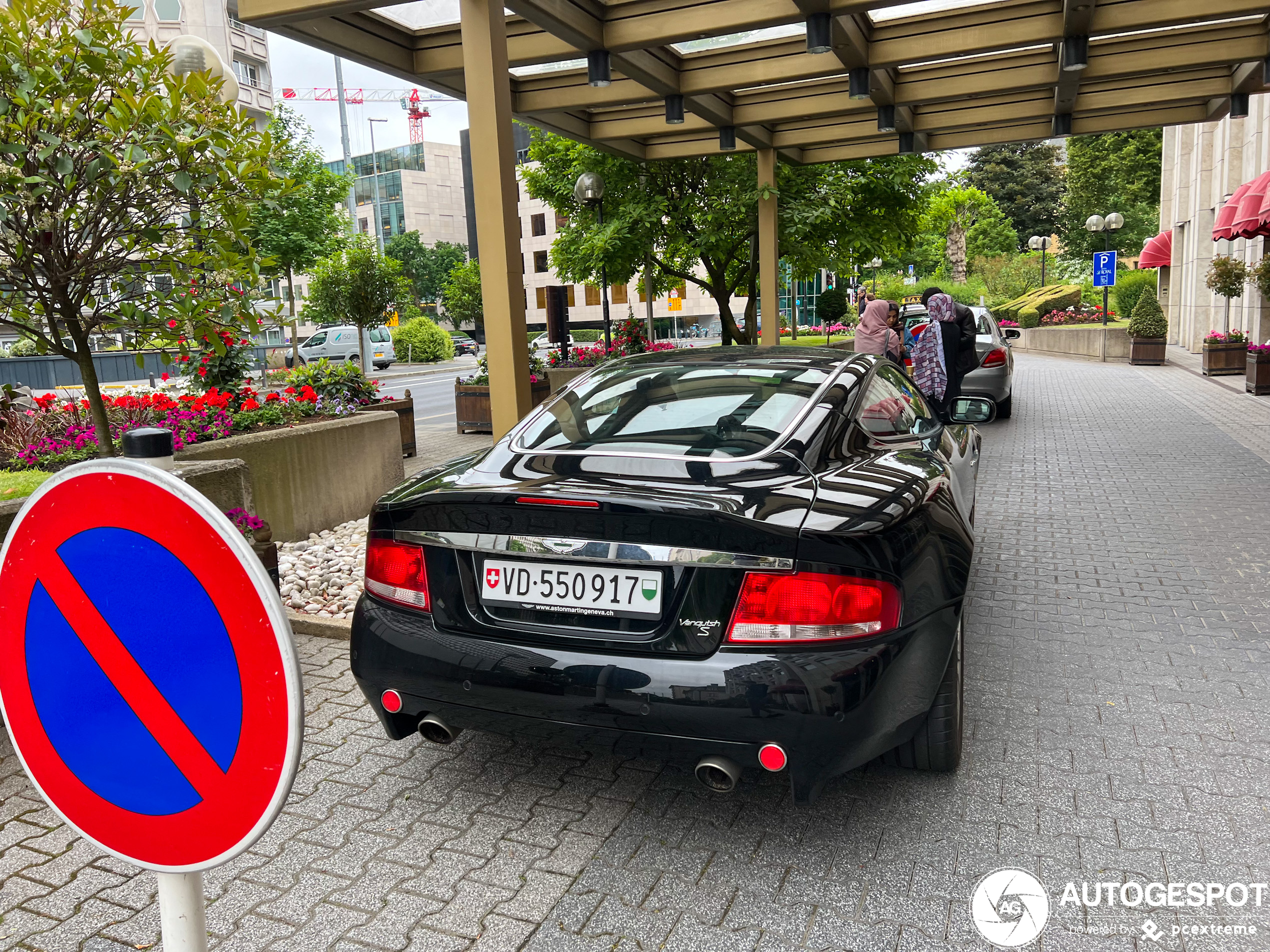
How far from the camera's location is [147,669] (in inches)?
62.6

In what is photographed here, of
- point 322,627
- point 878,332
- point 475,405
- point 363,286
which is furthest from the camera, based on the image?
point 363,286

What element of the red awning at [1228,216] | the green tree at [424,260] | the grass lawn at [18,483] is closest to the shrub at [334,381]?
the grass lawn at [18,483]

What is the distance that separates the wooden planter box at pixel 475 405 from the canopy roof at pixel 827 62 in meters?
3.64

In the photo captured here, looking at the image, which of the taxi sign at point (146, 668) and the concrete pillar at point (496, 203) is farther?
the concrete pillar at point (496, 203)

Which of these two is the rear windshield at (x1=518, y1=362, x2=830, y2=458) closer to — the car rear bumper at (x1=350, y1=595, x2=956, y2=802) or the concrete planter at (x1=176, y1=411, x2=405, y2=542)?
the car rear bumper at (x1=350, y1=595, x2=956, y2=802)

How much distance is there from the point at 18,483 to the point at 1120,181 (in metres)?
68.2

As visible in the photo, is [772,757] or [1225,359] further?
[1225,359]

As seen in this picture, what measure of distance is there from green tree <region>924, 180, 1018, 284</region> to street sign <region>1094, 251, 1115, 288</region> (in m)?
35.6

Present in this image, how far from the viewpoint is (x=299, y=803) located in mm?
3486

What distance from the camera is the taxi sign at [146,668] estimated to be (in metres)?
1.52

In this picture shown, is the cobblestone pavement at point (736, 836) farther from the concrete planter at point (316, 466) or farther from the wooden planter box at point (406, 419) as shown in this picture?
the wooden planter box at point (406, 419)

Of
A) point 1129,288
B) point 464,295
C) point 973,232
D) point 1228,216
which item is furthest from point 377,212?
point 1228,216

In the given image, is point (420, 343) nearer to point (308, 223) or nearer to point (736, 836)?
point (308, 223)

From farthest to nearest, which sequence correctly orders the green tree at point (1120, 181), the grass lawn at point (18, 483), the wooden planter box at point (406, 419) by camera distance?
the green tree at point (1120, 181)
the wooden planter box at point (406, 419)
the grass lawn at point (18, 483)
